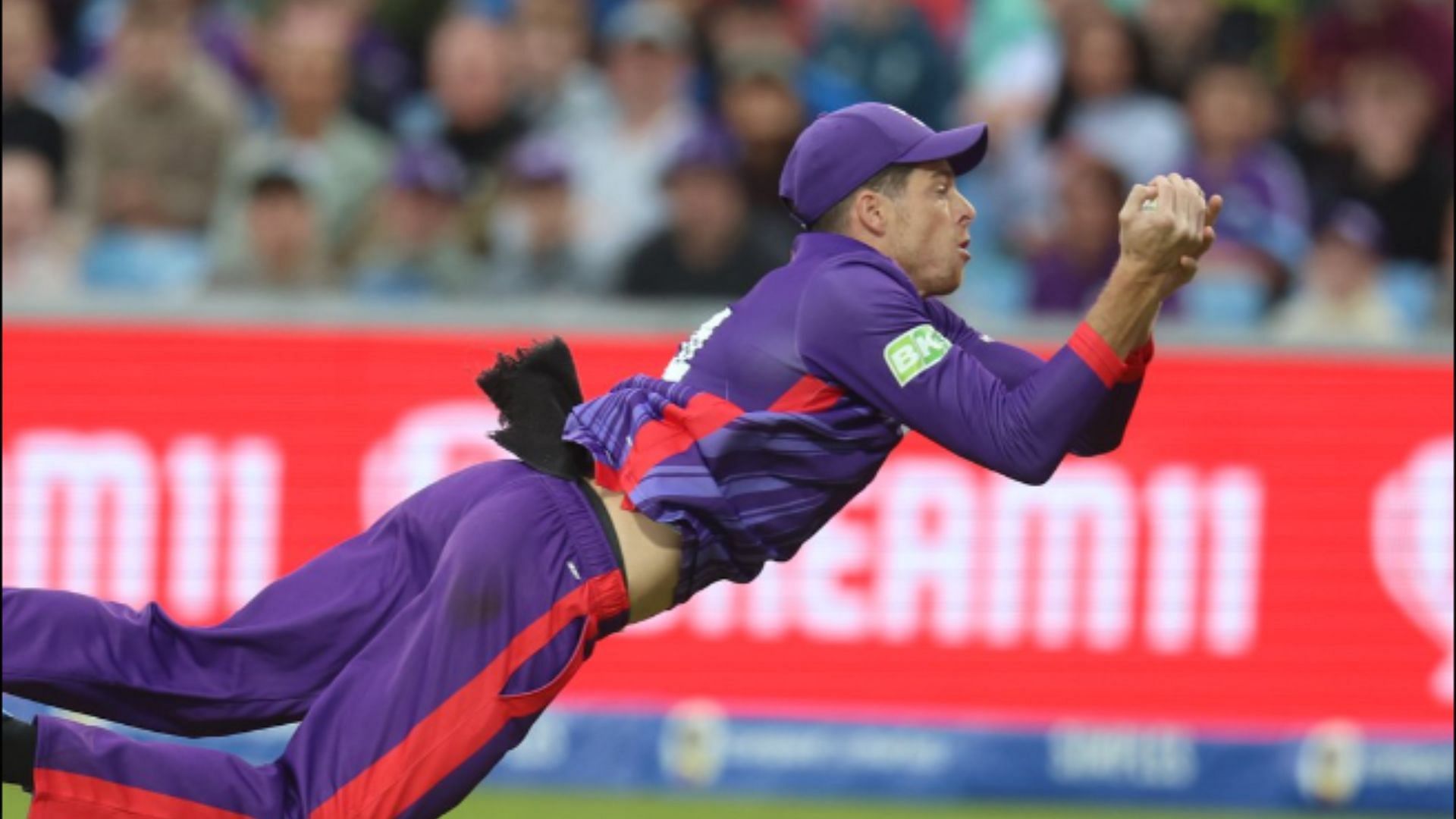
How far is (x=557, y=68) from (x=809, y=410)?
6.77 metres

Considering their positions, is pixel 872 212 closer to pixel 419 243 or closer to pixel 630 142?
pixel 419 243

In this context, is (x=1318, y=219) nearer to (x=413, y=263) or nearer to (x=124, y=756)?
(x=413, y=263)

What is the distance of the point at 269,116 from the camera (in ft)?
39.7

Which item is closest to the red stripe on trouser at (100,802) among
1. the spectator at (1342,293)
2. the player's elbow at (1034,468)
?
the player's elbow at (1034,468)

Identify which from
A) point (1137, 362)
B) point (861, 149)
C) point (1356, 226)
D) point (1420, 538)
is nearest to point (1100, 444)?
point (1137, 362)

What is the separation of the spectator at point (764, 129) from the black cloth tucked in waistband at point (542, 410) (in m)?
4.93

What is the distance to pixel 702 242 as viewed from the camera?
1034 centimetres

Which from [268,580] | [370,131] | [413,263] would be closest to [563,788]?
[268,580]

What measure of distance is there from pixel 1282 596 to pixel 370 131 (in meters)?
4.90

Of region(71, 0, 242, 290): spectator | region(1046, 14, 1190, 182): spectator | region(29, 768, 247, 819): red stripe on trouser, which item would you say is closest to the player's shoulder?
region(29, 768, 247, 819): red stripe on trouser

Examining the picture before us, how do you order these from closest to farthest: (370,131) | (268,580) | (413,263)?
(268,580)
(413,263)
(370,131)

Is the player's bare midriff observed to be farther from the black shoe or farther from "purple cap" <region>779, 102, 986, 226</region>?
the black shoe

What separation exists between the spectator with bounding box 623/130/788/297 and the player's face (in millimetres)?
4560

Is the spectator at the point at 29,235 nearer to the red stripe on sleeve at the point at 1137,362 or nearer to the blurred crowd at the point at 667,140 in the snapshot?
the blurred crowd at the point at 667,140
